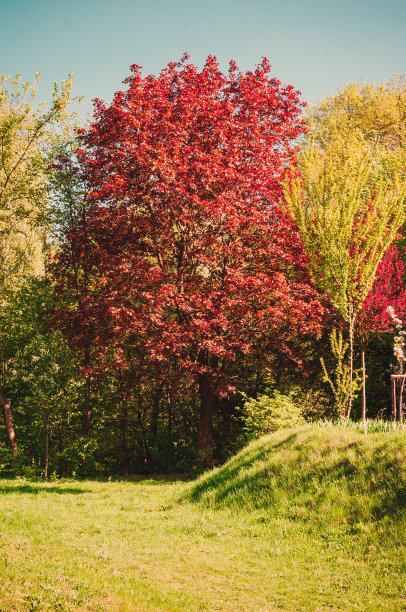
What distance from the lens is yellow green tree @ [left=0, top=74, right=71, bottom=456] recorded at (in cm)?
1447

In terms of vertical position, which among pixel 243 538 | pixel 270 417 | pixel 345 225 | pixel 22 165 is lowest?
pixel 243 538

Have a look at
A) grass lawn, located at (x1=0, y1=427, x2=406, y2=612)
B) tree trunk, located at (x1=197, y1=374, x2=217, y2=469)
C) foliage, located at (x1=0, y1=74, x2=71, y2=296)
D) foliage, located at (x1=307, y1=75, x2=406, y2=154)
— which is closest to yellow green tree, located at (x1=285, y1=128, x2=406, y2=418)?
grass lawn, located at (x1=0, y1=427, x2=406, y2=612)

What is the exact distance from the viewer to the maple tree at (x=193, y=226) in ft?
34.6

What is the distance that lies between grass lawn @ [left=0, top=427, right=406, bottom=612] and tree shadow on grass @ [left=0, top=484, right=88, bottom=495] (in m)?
1.11

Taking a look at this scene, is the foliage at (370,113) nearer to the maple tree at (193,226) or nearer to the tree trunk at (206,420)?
the maple tree at (193,226)

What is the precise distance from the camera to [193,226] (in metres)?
11.4

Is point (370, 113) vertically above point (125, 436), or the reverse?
point (370, 113)

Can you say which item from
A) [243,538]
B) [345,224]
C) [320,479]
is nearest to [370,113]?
[345,224]

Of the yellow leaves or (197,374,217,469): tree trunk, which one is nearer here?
the yellow leaves

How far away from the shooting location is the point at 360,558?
5.24 meters

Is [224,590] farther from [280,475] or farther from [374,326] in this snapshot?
[374,326]

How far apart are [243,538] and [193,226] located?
7434 mm

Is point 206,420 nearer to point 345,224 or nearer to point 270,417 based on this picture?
point 270,417

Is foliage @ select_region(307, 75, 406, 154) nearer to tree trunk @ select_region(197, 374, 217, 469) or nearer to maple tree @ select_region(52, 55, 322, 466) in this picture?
maple tree @ select_region(52, 55, 322, 466)
